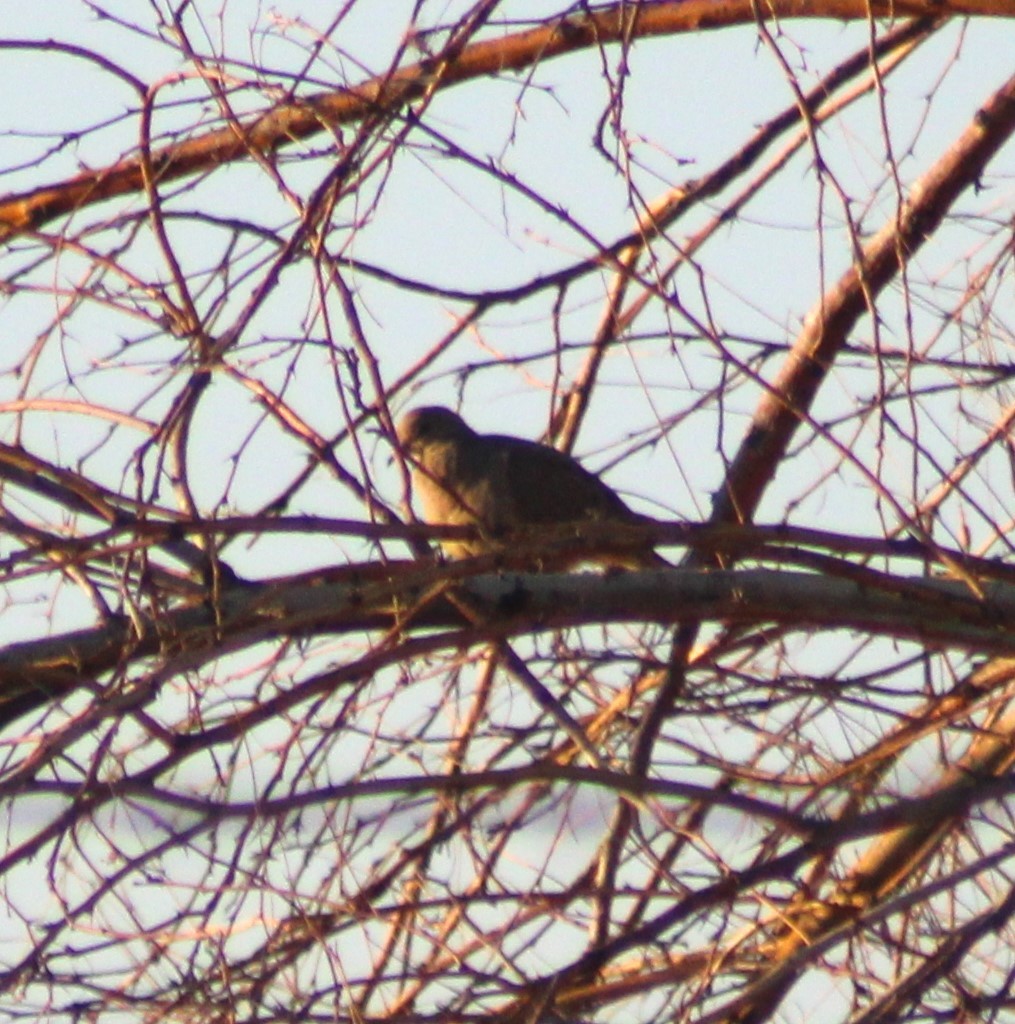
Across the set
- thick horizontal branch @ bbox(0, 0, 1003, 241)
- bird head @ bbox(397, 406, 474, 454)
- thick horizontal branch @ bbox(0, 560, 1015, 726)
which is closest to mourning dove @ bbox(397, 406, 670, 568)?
bird head @ bbox(397, 406, 474, 454)

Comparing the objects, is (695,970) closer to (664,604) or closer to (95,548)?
(664,604)

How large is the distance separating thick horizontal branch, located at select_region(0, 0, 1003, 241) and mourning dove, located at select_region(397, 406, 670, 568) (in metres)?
1.29

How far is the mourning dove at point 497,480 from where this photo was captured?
707cm

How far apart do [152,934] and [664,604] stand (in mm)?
1207

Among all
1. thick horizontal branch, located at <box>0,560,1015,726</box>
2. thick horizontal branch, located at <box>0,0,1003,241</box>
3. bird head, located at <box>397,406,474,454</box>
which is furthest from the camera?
bird head, located at <box>397,406,474,454</box>

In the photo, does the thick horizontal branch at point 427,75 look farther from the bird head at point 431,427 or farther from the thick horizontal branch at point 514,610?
the bird head at point 431,427

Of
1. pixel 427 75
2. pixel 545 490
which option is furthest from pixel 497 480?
pixel 427 75

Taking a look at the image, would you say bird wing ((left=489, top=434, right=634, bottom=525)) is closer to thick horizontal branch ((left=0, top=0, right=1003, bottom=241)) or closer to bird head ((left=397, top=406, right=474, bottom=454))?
bird head ((left=397, top=406, right=474, bottom=454))

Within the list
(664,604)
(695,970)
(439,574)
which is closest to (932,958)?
(695,970)

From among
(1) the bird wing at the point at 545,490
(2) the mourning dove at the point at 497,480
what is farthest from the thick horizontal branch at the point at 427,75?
(1) the bird wing at the point at 545,490

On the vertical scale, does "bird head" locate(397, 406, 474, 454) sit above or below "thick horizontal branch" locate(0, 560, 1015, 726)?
above

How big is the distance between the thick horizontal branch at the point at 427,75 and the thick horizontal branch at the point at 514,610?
0.94 meters

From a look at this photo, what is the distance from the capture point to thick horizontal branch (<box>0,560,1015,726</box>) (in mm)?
4160

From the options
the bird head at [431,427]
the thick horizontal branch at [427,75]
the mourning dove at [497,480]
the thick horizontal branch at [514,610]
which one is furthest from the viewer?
the bird head at [431,427]
